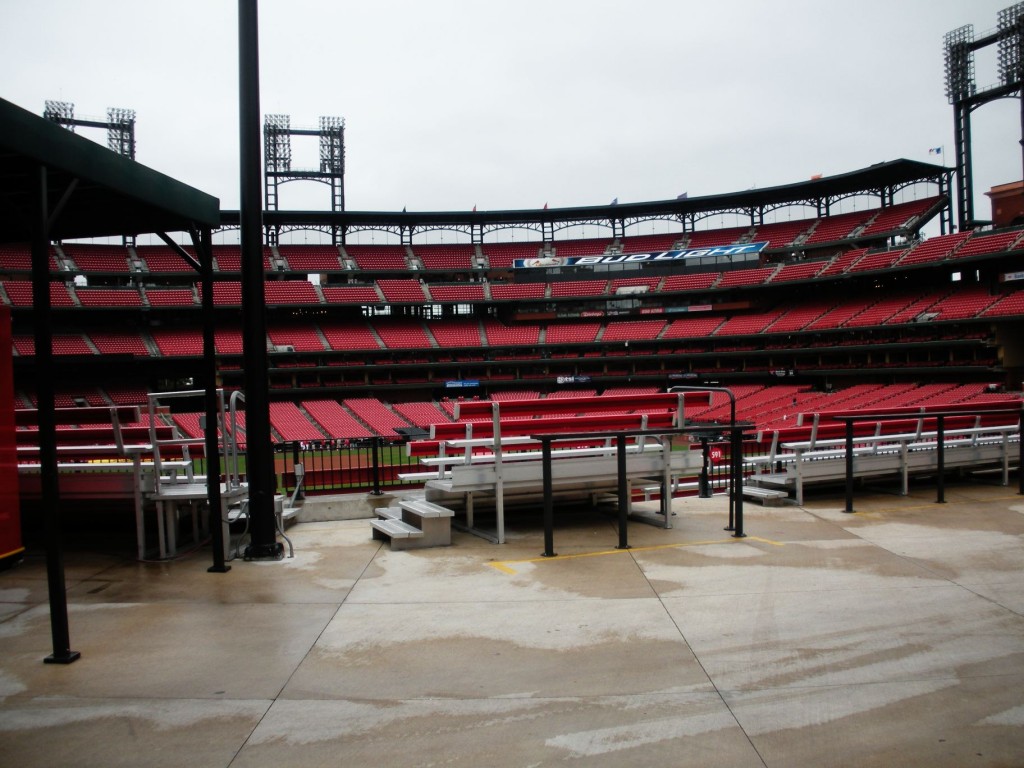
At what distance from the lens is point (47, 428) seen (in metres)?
4.76

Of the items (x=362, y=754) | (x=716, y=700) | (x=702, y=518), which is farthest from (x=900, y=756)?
(x=702, y=518)

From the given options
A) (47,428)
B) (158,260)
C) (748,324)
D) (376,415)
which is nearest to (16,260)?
(158,260)

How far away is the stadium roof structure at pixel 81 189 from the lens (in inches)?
176

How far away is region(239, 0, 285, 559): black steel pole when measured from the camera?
7438 millimetres

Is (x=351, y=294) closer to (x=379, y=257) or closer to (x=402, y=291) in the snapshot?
(x=402, y=291)

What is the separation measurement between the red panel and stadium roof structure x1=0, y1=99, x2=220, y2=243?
0.97 m

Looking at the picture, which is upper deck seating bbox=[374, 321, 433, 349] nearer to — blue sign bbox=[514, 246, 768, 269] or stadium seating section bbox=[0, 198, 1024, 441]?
stadium seating section bbox=[0, 198, 1024, 441]

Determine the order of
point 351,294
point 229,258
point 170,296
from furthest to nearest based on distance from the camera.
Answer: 1. point 229,258
2. point 351,294
3. point 170,296

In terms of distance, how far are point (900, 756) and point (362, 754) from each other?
2591 mm

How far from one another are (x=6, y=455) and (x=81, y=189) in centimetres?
262

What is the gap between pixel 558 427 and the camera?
7.70 m

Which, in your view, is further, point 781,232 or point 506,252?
point 506,252

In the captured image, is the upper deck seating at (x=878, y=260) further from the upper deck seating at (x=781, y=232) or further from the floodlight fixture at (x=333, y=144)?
the floodlight fixture at (x=333, y=144)

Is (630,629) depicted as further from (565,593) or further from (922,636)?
(922,636)
